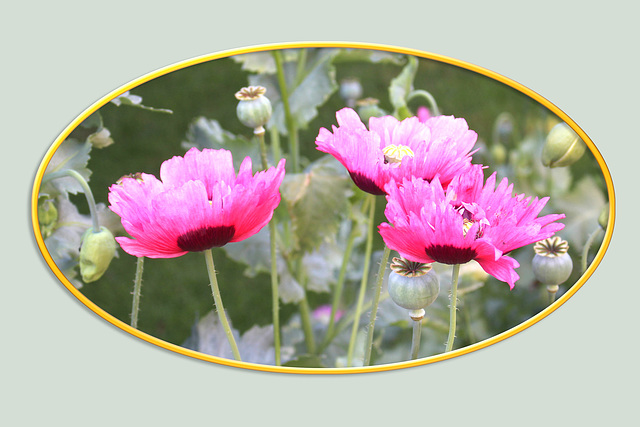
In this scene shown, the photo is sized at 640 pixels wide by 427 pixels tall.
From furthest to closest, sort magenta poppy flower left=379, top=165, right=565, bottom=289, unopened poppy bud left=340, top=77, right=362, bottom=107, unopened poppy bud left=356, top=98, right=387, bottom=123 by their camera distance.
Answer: unopened poppy bud left=340, top=77, right=362, bottom=107, unopened poppy bud left=356, top=98, right=387, bottom=123, magenta poppy flower left=379, top=165, right=565, bottom=289

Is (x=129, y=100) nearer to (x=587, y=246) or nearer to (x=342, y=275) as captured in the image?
(x=342, y=275)

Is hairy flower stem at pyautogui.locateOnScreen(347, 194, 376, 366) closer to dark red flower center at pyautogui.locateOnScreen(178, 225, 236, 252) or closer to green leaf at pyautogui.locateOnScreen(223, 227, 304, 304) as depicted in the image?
green leaf at pyautogui.locateOnScreen(223, 227, 304, 304)

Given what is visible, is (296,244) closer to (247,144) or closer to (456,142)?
(247,144)

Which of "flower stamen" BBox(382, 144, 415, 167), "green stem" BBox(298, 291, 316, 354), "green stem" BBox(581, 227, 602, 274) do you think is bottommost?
"green stem" BBox(298, 291, 316, 354)

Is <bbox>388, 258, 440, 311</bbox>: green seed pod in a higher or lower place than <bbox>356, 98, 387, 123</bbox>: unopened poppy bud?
lower

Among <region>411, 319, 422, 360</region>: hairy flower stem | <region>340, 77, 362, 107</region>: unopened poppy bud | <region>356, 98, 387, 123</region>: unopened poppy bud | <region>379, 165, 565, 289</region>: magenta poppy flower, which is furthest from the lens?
<region>340, 77, 362, 107</region>: unopened poppy bud

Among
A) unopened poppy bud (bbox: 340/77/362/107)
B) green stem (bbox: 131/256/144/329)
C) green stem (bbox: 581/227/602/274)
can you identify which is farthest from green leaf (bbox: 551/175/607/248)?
green stem (bbox: 131/256/144/329)
